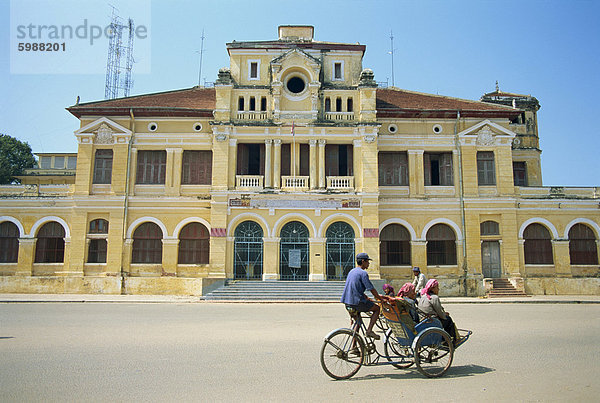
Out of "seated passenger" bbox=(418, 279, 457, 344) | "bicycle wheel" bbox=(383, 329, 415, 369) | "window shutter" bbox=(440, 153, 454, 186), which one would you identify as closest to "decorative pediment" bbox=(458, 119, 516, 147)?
"window shutter" bbox=(440, 153, 454, 186)

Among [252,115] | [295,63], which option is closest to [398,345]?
[252,115]

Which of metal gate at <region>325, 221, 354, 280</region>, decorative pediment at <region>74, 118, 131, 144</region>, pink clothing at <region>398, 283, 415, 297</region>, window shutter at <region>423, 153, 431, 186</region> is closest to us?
pink clothing at <region>398, 283, 415, 297</region>

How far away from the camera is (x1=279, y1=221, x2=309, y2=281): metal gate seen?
23.9 m

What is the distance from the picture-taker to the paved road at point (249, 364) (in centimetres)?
595

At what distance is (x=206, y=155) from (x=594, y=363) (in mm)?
21651

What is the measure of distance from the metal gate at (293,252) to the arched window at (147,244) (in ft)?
22.7

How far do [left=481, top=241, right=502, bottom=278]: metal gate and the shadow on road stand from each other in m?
19.5

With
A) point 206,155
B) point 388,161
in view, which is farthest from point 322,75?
point 206,155

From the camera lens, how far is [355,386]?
248 inches

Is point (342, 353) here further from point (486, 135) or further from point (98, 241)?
point (486, 135)

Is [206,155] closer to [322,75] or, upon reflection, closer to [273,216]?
[273,216]

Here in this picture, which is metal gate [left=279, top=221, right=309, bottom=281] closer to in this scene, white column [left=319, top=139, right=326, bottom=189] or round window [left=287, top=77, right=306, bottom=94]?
white column [left=319, top=139, right=326, bottom=189]

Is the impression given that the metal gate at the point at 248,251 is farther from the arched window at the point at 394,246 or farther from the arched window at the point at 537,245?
the arched window at the point at 537,245

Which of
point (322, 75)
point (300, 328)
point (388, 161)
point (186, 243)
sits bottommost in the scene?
point (300, 328)
